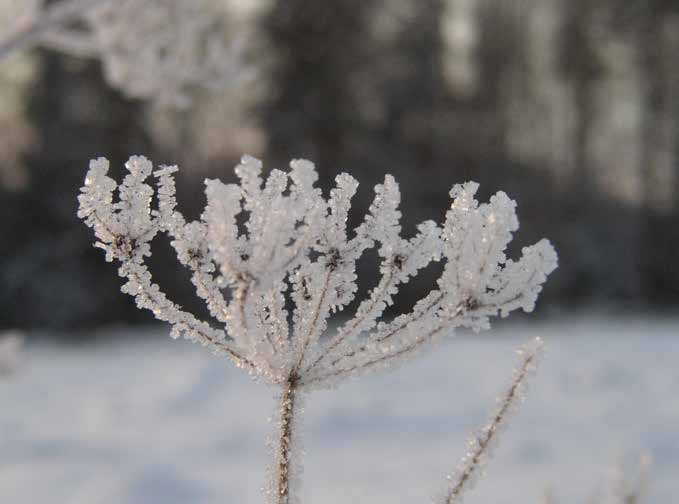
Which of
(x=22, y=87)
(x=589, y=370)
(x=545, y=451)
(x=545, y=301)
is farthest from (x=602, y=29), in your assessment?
(x=545, y=451)

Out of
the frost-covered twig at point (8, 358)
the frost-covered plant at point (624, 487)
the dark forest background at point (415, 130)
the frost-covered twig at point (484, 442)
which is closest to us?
the frost-covered twig at point (484, 442)

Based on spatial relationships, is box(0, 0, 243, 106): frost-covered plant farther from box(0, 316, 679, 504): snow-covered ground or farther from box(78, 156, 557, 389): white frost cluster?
box(0, 316, 679, 504): snow-covered ground

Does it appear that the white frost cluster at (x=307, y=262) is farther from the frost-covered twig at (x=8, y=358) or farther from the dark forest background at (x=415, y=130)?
the dark forest background at (x=415, y=130)

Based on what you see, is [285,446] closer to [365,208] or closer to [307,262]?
[307,262]

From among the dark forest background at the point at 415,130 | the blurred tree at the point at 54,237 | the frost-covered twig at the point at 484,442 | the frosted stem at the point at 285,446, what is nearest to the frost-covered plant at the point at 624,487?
the frost-covered twig at the point at 484,442

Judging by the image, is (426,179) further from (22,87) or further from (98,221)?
(98,221)
